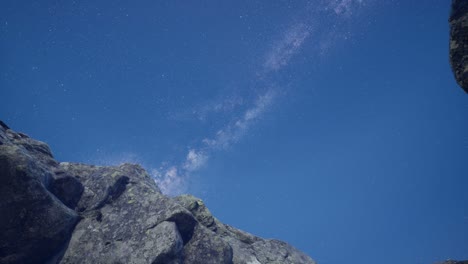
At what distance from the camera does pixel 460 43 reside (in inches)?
275

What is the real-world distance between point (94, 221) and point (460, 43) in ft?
57.6

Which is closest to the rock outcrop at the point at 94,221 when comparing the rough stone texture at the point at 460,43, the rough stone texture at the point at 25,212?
the rough stone texture at the point at 25,212

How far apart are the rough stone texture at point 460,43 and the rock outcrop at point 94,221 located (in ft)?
42.7

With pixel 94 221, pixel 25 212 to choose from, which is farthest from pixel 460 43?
pixel 94 221

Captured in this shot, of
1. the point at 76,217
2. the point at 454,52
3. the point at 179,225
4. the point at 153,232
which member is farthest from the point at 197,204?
the point at 454,52

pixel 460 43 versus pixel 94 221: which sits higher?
pixel 460 43

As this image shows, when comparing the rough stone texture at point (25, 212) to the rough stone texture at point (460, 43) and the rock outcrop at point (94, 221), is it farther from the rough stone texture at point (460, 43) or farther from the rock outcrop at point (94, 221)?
the rough stone texture at point (460, 43)

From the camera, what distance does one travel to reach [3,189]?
10656 mm

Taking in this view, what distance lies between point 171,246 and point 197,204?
17.3 feet

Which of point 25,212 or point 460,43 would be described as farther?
point 25,212

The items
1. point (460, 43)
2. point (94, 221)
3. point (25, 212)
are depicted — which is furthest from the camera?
point (94, 221)

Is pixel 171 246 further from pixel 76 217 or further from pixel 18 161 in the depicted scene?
pixel 18 161

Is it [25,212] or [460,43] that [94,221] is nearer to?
[25,212]

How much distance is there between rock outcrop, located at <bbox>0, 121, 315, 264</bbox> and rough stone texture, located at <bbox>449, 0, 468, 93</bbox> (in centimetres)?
1301
